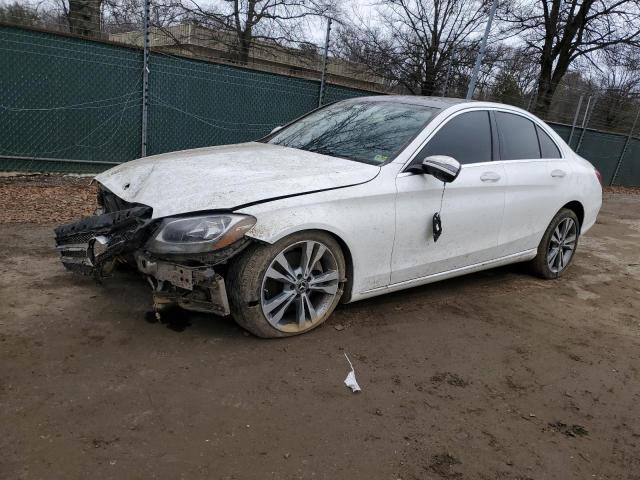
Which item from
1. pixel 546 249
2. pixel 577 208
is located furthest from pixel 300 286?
pixel 577 208

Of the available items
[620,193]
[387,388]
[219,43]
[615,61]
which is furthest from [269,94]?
[615,61]

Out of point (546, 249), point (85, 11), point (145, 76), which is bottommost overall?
point (546, 249)

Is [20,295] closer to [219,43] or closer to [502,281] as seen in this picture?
[502,281]

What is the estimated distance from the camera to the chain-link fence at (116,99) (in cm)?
739

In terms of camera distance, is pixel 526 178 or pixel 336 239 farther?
pixel 526 178

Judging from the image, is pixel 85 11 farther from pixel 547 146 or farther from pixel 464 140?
pixel 547 146

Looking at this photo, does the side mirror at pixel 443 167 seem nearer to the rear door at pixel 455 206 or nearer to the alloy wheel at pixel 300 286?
the rear door at pixel 455 206

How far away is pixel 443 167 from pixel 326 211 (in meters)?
0.90

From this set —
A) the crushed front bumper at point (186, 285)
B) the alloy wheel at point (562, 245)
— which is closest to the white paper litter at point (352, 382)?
the crushed front bumper at point (186, 285)

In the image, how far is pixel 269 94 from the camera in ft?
31.1

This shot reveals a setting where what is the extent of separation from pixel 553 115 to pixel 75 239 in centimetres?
1626

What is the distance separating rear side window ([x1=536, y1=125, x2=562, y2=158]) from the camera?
16.1ft

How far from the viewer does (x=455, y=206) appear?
154 inches

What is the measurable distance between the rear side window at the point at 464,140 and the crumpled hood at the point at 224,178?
2.13ft
